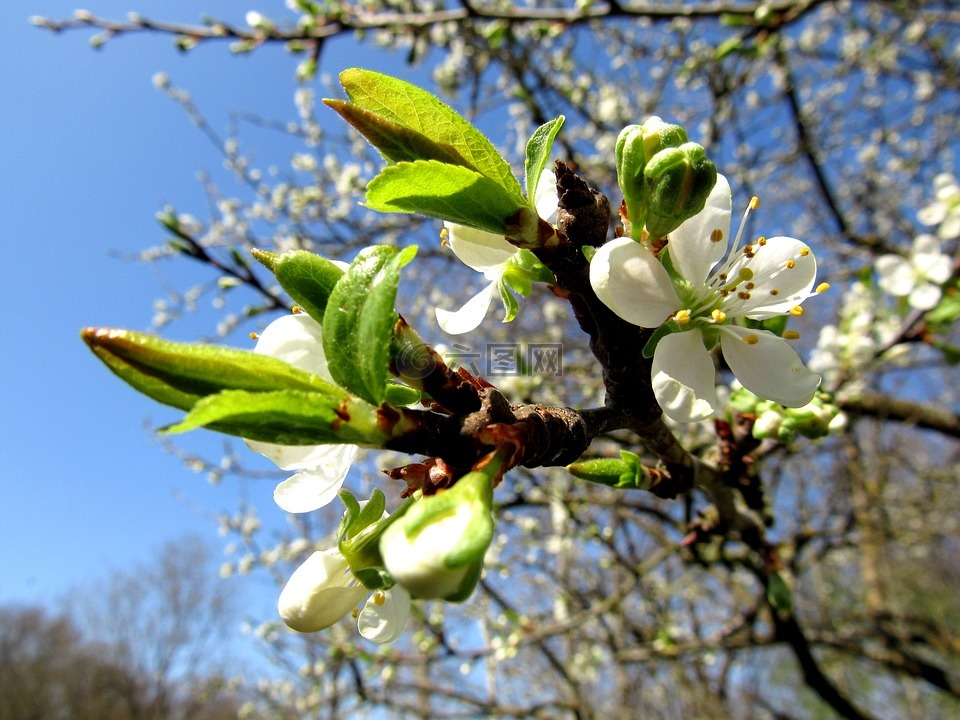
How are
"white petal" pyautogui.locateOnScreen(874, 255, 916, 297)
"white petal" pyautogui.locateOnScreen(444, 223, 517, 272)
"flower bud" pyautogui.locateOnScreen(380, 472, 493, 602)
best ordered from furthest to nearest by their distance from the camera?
"white petal" pyautogui.locateOnScreen(874, 255, 916, 297) < "white petal" pyautogui.locateOnScreen(444, 223, 517, 272) < "flower bud" pyautogui.locateOnScreen(380, 472, 493, 602)

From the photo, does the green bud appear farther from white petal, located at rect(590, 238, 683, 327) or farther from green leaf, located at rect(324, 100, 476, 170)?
green leaf, located at rect(324, 100, 476, 170)

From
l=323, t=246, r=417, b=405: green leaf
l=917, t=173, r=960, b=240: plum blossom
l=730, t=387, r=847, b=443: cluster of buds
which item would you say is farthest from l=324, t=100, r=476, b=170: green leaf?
l=917, t=173, r=960, b=240: plum blossom

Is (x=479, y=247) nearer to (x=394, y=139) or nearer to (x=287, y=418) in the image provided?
(x=394, y=139)

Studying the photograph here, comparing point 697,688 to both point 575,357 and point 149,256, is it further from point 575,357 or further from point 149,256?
point 149,256

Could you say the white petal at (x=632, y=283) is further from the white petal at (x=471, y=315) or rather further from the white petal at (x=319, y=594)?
the white petal at (x=319, y=594)

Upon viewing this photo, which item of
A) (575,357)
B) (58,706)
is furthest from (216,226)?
(58,706)

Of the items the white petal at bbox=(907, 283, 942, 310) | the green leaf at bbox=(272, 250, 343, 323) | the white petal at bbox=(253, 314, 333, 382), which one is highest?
the white petal at bbox=(907, 283, 942, 310)
